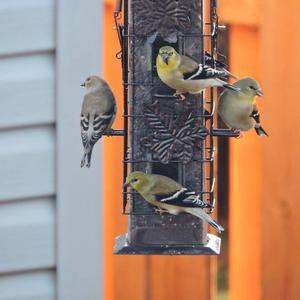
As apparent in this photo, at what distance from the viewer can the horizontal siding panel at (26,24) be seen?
348 cm

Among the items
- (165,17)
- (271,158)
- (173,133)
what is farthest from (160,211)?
(271,158)

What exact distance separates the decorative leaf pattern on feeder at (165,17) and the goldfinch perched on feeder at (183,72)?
0.32 ft

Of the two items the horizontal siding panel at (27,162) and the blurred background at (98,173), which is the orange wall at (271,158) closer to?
the blurred background at (98,173)

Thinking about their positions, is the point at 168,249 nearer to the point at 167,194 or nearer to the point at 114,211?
the point at 167,194

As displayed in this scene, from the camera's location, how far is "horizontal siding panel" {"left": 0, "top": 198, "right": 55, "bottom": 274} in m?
3.57

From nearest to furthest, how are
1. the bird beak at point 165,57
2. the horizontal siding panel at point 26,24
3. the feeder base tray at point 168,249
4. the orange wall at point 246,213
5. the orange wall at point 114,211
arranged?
the bird beak at point 165,57 → the feeder base tray at point 168,249 → the horizontal siding panel at point 26,24 → the orange wall at point 114,211 → the orange wall at point 246,213

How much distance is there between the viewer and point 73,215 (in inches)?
141

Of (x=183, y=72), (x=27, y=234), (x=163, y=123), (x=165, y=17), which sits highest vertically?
(x=165, y=17)

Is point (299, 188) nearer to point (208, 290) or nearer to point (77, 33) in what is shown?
point (208, 290)

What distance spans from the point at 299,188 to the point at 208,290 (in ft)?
1.46

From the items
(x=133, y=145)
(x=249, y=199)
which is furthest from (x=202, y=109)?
(x=249, y=199)

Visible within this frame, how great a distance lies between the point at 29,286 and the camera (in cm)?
356

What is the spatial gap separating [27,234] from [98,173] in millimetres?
289

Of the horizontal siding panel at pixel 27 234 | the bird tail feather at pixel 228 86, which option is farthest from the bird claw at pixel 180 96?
the horizontal siding panel at pixel 27 234
